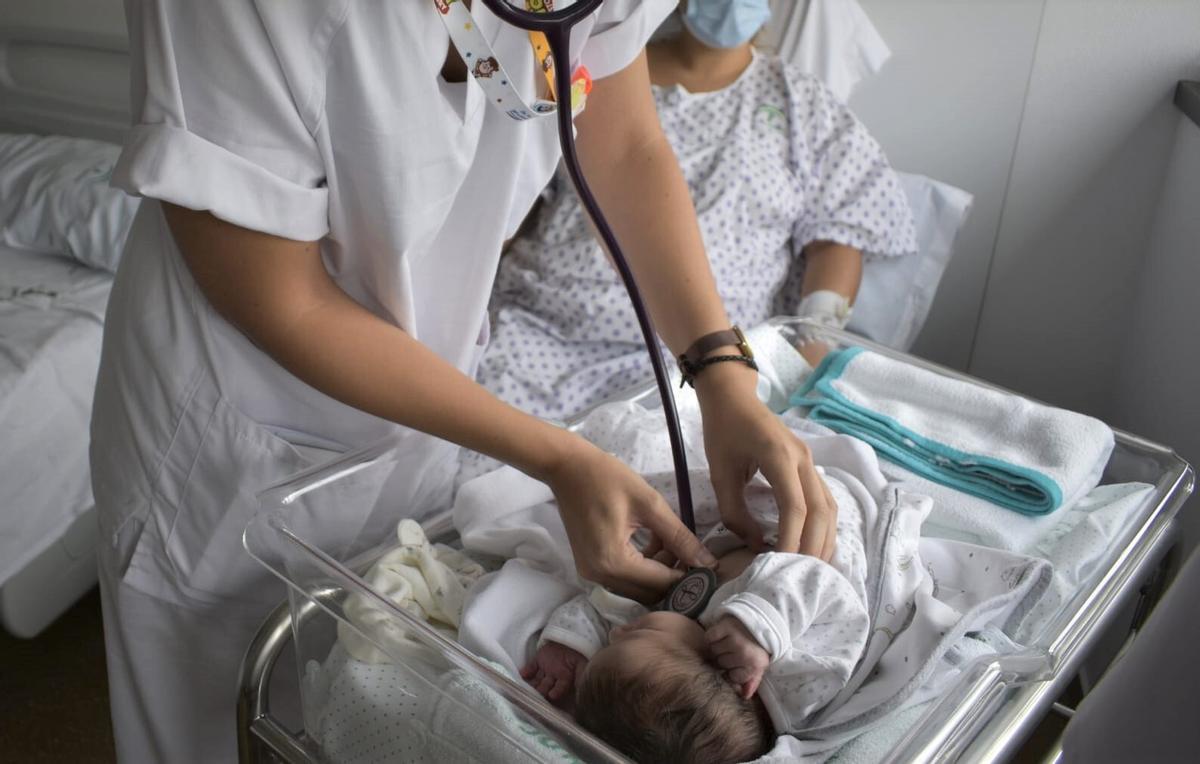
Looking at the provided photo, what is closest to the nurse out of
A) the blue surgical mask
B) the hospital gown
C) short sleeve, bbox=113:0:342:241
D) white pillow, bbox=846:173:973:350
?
short sleeve, bbox=113:0:342:241

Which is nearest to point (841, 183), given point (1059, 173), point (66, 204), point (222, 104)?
point (1059, 173)

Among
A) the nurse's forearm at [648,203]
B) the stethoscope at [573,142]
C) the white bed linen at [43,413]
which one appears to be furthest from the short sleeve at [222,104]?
the white bed linen at [43,413]

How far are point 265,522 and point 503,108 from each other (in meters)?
0.42

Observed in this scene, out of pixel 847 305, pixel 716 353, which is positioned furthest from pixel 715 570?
pixel 847 305

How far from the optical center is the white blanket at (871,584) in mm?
848

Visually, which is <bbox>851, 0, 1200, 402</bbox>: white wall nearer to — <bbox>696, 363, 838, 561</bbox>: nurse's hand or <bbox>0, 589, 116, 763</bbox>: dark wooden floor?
<bbox>696, 363, 838, 561</bbox>: nurse's hand

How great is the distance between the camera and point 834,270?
6.47 feet

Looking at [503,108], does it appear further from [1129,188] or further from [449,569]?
[1129,188]

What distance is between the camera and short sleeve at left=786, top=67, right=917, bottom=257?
1975 mm

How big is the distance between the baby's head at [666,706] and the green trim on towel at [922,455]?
438mm

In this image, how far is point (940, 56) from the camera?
6.76ft

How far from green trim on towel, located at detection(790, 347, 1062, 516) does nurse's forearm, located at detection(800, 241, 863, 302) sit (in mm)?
660

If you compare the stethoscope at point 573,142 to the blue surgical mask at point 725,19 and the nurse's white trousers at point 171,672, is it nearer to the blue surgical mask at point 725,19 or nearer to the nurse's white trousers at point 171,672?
the nurse's white trousers at point 171,672

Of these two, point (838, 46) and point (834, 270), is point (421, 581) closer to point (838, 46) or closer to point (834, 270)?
point (834, 270)
